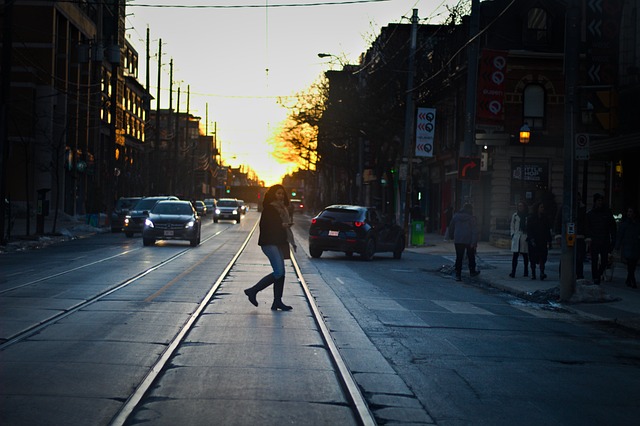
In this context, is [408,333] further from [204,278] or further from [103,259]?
[103,259]

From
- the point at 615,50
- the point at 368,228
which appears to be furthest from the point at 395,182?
the point at 615,50

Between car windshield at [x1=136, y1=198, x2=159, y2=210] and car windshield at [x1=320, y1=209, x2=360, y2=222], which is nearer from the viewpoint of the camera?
car windshield at [x1=320, y1=209, x2=360, y2=222]

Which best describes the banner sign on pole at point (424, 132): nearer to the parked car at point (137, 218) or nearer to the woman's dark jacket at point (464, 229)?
the parked car at point (137, 218)

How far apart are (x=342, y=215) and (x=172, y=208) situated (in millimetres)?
7909

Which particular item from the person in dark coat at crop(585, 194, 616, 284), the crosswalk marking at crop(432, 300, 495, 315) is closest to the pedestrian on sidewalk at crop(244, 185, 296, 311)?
the crosswalk marking at crop(432, 300, 495, 315)

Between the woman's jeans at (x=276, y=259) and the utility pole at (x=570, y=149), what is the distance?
5.84 metres

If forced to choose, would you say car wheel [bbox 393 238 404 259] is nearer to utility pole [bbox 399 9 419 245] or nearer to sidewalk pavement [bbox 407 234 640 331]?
sidewalk pavement [bbox 407 234 640 331]

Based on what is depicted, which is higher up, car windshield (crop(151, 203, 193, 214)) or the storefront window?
the storefront window

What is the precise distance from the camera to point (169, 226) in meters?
32.8

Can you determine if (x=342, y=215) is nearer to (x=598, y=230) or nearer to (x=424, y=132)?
(x=424, y=132)

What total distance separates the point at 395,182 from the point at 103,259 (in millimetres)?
38963

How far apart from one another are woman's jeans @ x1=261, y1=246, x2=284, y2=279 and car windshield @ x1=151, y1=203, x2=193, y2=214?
20.0 m

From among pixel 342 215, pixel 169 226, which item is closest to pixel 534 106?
pixel 342 215

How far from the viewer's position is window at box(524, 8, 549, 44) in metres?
41.8
